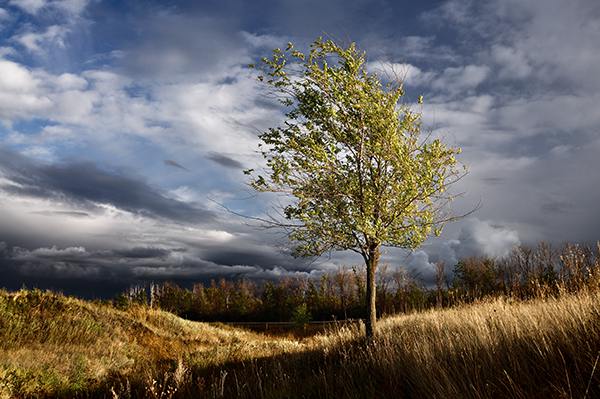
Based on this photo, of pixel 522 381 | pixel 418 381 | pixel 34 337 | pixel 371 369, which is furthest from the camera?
pixel 34 337

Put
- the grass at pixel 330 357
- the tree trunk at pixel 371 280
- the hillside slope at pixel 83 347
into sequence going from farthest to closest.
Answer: the tree trunk at pixel 371 280, the hillside slope at pixel 83 347, the grass at pixel 330 357

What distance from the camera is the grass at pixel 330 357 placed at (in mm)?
5367

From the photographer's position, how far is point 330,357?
39.1 feet

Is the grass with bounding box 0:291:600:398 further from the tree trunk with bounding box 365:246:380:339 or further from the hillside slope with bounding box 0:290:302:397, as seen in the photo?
the tree trunk with bounding box 365:246:380:339

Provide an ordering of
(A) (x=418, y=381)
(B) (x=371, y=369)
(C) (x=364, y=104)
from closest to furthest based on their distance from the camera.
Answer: (A) (x=418, y=381) < (B) (x=371, y=369) < (C) (x=364, y=104)

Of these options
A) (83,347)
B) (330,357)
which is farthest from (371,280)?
(83,347)

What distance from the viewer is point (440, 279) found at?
69.2 m

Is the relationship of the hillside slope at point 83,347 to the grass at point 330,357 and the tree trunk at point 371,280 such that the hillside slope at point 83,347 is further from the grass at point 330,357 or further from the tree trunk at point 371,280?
the tree trunk at point 371,280

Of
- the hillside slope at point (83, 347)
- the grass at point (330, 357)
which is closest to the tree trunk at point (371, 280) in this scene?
the grass at point (330, 357)

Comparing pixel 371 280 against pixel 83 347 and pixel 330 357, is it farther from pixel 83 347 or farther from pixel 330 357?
pixel 83 347

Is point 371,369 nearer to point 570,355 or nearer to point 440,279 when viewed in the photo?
point 570,355

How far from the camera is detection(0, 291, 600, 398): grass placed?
17.6 ft

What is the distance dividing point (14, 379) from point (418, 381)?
10186mm

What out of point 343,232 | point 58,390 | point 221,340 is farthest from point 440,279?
point 58,390
